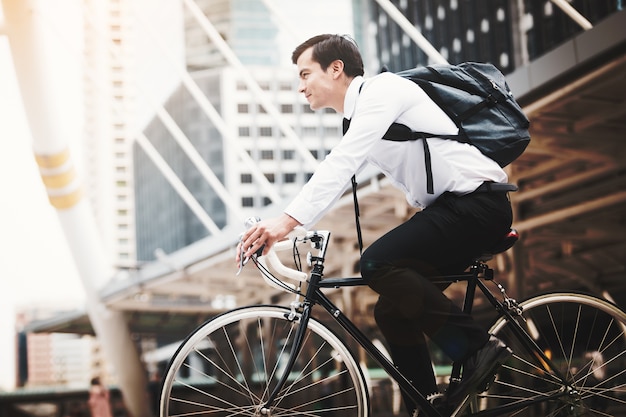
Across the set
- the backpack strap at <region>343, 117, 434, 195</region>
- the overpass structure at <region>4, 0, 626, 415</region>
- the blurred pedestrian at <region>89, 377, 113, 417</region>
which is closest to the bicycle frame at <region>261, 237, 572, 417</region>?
the backpack strap at <region>343, 117, 434, 195</region>

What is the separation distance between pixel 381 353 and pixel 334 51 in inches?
41.8

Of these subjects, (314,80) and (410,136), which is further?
(314,80)

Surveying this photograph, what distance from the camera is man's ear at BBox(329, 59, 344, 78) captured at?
2920 millimetres

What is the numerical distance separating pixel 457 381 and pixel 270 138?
8816 cm

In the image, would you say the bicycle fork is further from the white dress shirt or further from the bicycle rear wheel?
the bicycle rear wheel

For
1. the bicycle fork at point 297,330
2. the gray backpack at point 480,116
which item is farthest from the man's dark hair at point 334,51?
the bicycle fork at point 297,330

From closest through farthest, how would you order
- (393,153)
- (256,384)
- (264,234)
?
(264,234) → (256,384) → (393,153)

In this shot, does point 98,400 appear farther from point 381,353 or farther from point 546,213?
point 381,353

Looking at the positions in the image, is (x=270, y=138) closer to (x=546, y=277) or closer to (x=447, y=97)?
(x=546, y=277)

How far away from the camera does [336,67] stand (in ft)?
9.59

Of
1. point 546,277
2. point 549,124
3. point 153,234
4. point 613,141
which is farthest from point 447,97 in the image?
point 153,234

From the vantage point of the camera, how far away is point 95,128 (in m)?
140

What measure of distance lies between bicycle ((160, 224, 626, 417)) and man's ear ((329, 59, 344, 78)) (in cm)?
56

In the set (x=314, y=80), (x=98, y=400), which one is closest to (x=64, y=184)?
(x=98, y=400)
